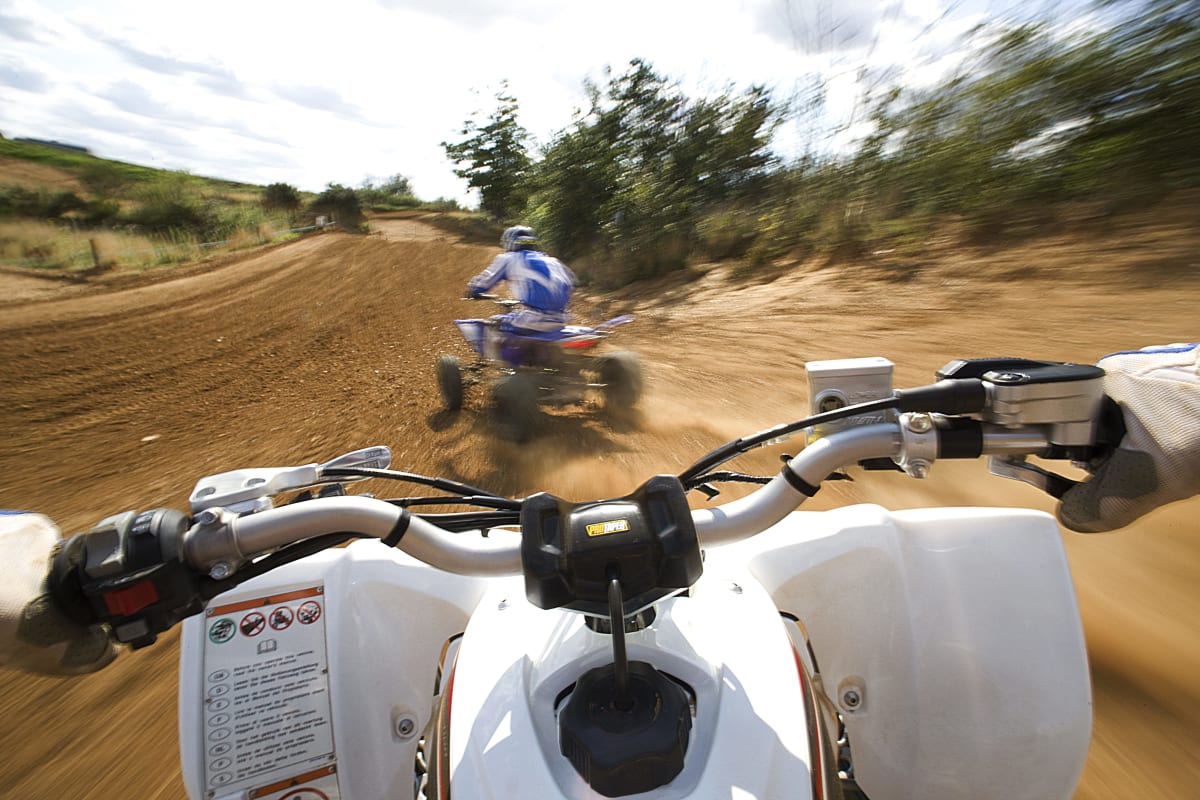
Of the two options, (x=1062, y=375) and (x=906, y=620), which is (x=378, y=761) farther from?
(x=1062, y=375)

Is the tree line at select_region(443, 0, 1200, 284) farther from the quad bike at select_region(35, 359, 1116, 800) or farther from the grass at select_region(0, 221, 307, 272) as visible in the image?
the grass at select_region(0, 221, 307, 272)

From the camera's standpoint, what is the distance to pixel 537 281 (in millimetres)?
6266

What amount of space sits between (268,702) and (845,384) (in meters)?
1.36

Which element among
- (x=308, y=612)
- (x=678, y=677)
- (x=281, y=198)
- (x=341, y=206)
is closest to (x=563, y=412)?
(x=308, y=612)

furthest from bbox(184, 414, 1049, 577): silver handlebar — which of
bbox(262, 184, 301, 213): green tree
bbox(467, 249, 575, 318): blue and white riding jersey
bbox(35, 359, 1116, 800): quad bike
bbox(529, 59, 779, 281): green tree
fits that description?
bbox(262, 184, 301, 213): green tree

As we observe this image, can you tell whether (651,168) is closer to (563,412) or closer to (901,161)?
(901,161)

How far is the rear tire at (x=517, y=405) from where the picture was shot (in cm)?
559

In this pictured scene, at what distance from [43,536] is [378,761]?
2.65ft

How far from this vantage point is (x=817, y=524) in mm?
1576

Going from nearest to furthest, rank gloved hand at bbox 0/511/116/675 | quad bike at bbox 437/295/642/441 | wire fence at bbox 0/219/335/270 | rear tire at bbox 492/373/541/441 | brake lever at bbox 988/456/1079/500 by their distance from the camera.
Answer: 1. gloved hand at bbox 0/511/116/675
2. brake lever at bbox 988/456/1079/500
3. rear tire at bbox 492/373/541/441
4. quad bike at bbox 437/295/642/441
5. wire fence at bbox 0/219/335/270

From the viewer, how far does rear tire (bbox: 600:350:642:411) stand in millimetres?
6148

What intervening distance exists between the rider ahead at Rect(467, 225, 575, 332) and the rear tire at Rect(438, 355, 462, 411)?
86 cm

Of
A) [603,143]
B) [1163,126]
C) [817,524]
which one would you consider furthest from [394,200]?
[817,524]

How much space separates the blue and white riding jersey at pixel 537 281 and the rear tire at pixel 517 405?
86 cm
